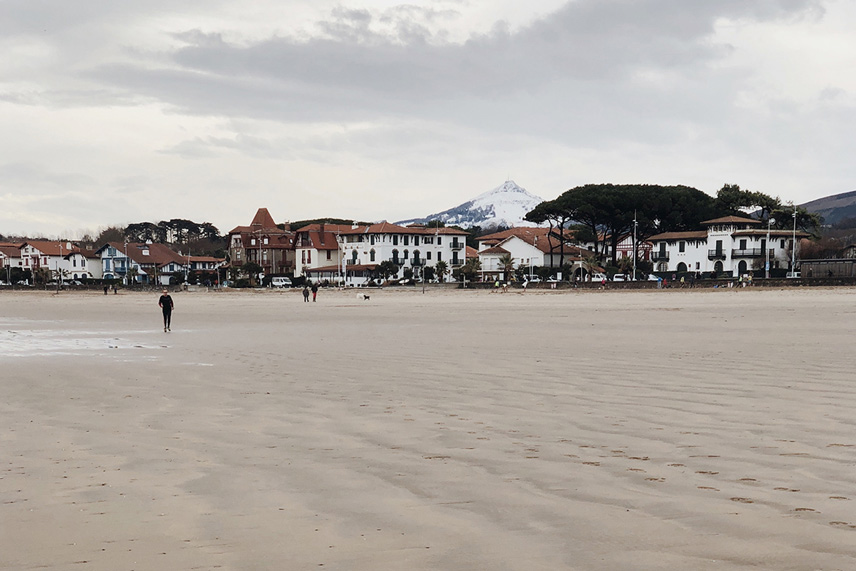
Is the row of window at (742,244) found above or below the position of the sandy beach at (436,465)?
above

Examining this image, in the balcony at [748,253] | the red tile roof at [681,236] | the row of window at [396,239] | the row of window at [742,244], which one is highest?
the row of window at [396,239]

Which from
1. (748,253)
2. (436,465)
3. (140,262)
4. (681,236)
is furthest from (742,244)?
(140,262)

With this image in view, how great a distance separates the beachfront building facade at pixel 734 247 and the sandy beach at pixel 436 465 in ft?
259

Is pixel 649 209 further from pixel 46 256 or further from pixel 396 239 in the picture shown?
pixel 46 256

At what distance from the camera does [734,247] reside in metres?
85.8

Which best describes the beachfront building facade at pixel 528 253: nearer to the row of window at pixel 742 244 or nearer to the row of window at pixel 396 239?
the row of window at pixel 396 239

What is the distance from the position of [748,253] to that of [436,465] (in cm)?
8795

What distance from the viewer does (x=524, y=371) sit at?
11.2 metres

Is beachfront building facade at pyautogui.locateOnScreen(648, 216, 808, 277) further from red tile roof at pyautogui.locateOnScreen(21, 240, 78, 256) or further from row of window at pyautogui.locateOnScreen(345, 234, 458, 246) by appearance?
red tile roof at pyautogui.locateOnScreen(21, 240, 78, 256)

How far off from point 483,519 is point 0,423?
5.71 m

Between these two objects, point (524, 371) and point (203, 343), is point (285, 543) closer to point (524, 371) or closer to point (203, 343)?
point (524, 371)

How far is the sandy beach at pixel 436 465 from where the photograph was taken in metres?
3.77

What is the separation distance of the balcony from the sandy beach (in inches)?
3095

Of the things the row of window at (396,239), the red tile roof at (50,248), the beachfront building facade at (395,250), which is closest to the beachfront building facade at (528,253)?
the beachfront building facade at (395,250)
